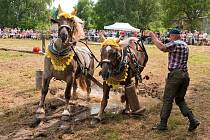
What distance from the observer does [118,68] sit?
32.0ft

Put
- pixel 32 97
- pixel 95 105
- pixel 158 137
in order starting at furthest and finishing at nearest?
1. pixel 32 97
2. pixel 95 105
3. pixel 158 137

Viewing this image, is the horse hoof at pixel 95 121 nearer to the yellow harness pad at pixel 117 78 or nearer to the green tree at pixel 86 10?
the yellow harness pad at pixel 117 78

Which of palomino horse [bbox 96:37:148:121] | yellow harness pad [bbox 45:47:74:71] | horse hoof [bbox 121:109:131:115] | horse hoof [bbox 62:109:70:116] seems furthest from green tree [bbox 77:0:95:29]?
yellow harness pad [bbox 45:47:74:71]

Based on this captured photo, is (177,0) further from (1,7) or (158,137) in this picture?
(158,137)

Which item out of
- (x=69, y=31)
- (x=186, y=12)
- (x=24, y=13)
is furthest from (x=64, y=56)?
(x=24, y=13)

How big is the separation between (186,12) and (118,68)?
2392 inches

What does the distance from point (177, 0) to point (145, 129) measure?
6044 cm

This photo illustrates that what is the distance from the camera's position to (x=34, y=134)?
8.95 m

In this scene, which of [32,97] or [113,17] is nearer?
[32,97]

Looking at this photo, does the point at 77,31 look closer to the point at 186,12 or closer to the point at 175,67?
the point at 175,67

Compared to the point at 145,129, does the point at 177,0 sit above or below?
above

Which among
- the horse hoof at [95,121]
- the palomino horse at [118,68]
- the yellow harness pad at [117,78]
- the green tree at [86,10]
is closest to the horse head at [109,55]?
the palomino horse at [118,68]

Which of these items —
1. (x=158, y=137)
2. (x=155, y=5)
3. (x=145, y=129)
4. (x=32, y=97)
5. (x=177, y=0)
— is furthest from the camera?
(x=155, y=5)

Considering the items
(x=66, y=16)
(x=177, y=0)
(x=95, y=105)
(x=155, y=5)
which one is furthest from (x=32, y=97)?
(x=155, y=5)
